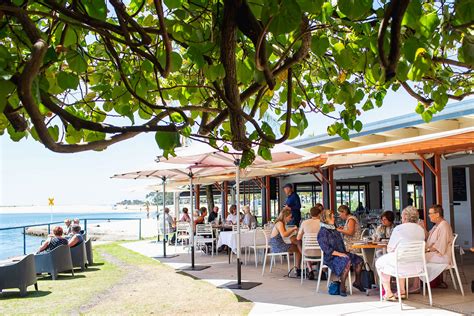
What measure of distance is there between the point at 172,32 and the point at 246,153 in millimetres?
765

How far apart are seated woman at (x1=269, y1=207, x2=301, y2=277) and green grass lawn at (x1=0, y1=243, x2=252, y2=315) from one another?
4.69 feet

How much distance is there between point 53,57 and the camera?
2.04 metres

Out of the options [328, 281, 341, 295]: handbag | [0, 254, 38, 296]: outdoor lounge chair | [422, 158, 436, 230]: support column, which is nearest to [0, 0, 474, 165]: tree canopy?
[328, 281, 341, 295]: handbag

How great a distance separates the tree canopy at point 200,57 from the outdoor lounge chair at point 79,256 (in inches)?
309

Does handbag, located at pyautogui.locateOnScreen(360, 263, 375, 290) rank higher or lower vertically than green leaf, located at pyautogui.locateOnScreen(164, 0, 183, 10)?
lower

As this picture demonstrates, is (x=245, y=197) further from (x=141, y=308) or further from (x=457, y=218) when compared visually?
(x=141, y=308)

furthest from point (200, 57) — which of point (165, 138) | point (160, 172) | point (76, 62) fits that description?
point (160, 172)

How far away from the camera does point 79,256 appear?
1098 cm

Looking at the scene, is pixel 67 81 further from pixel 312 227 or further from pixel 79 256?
pixel 79 256

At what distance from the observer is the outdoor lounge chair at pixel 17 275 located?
784 centimetres

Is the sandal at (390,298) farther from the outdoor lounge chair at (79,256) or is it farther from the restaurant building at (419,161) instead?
the outdoor lounge chair at (79,256)

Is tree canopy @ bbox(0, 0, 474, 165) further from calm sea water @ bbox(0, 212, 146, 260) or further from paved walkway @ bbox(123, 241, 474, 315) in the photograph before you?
calm sea water @ bbox(0, 212, 146, 260)

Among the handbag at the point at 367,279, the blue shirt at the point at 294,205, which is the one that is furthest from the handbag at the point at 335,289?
the blue shirt at the point at 294,205

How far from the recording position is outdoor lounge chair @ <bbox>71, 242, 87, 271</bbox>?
1087 centimetres
